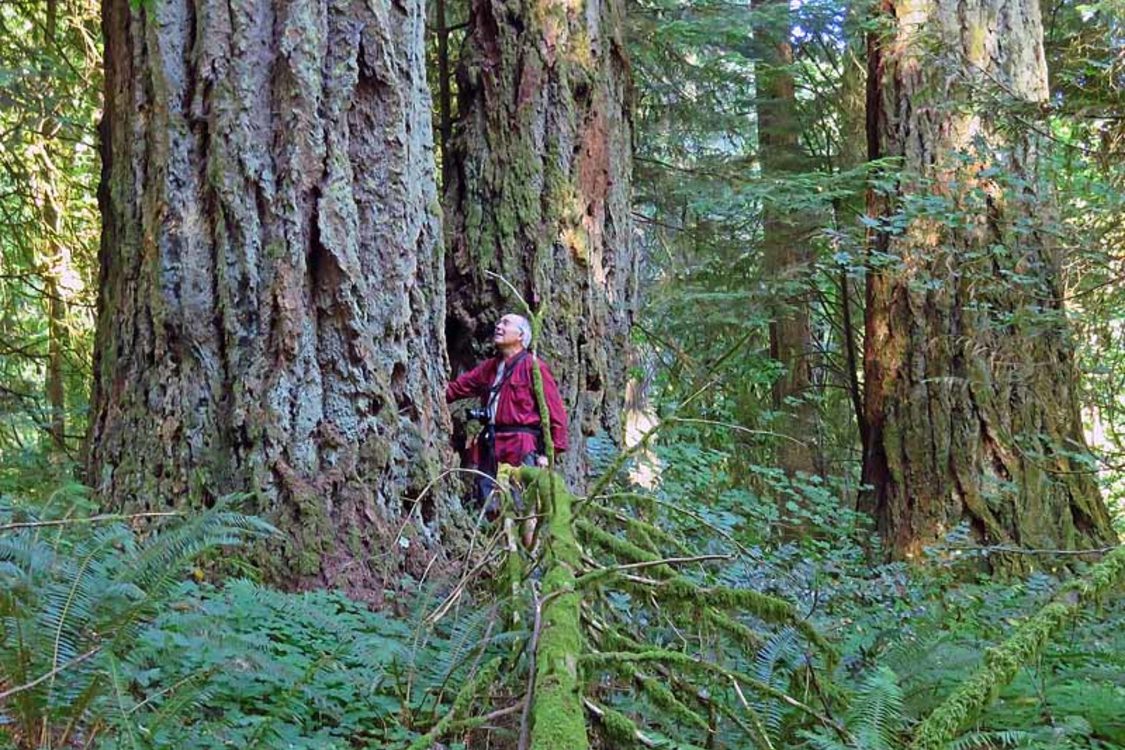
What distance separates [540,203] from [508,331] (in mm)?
1386

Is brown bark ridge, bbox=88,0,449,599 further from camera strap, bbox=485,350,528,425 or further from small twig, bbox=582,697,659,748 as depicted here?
small twig, bbox=582,697,659,748

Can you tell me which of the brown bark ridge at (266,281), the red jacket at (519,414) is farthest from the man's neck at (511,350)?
the brown bark ridge at (266,281)

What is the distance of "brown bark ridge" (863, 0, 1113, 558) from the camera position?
27.5ft

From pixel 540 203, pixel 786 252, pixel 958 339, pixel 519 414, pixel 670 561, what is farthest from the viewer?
pixel 786 252

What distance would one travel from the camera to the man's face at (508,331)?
23.8 feet

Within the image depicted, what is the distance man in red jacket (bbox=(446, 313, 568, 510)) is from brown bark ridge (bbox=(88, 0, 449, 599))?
1.66 metres

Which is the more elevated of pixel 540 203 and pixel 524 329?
pixel 540 203

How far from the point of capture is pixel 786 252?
1270 cm

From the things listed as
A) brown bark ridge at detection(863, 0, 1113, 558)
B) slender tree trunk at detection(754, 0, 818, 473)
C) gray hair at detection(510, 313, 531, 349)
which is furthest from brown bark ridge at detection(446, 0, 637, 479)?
slender tree trunk at detection(754, 0, 818, 473)

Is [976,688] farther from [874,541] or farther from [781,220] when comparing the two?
[781,220]

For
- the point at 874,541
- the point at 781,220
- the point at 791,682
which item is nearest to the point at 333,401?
the point at 791,682

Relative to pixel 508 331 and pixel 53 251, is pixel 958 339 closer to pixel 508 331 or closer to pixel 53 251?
pixel 508 331

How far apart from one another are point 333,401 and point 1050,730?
3358 mm

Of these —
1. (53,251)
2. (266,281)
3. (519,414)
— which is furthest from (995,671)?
(53,251)
